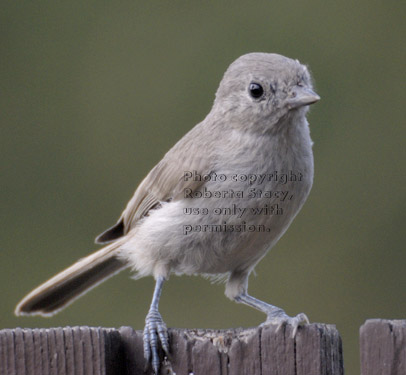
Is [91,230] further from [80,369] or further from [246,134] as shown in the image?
[80,369]

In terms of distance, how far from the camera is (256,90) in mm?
3895

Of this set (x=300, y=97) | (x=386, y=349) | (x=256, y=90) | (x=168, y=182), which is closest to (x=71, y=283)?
(x=168, y=182)

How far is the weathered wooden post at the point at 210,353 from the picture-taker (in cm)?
245

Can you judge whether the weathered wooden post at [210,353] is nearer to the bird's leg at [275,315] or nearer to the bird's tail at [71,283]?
the bird's leg at [275,315]

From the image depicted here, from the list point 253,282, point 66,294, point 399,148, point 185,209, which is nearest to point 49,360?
point 185,209

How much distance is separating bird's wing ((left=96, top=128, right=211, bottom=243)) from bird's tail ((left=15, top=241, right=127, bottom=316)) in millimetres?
113

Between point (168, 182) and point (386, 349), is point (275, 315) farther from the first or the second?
point (386, 349)

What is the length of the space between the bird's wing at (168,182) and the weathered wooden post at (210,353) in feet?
4.95

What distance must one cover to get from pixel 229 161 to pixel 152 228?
0.55 metres

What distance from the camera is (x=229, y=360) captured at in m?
2.50

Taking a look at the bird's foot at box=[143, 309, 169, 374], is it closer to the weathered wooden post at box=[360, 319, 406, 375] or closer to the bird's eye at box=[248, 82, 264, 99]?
the weathered wooden post at box=[360, 319, 406, 375]

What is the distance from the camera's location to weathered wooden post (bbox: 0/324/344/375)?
2445mm

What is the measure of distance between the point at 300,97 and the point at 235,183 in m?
0.50

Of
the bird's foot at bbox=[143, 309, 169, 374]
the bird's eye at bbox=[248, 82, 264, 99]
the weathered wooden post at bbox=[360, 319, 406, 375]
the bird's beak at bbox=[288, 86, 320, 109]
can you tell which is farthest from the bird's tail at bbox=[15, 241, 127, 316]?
the weathered wooden post at bbox=[360, 319, 406, 375]
